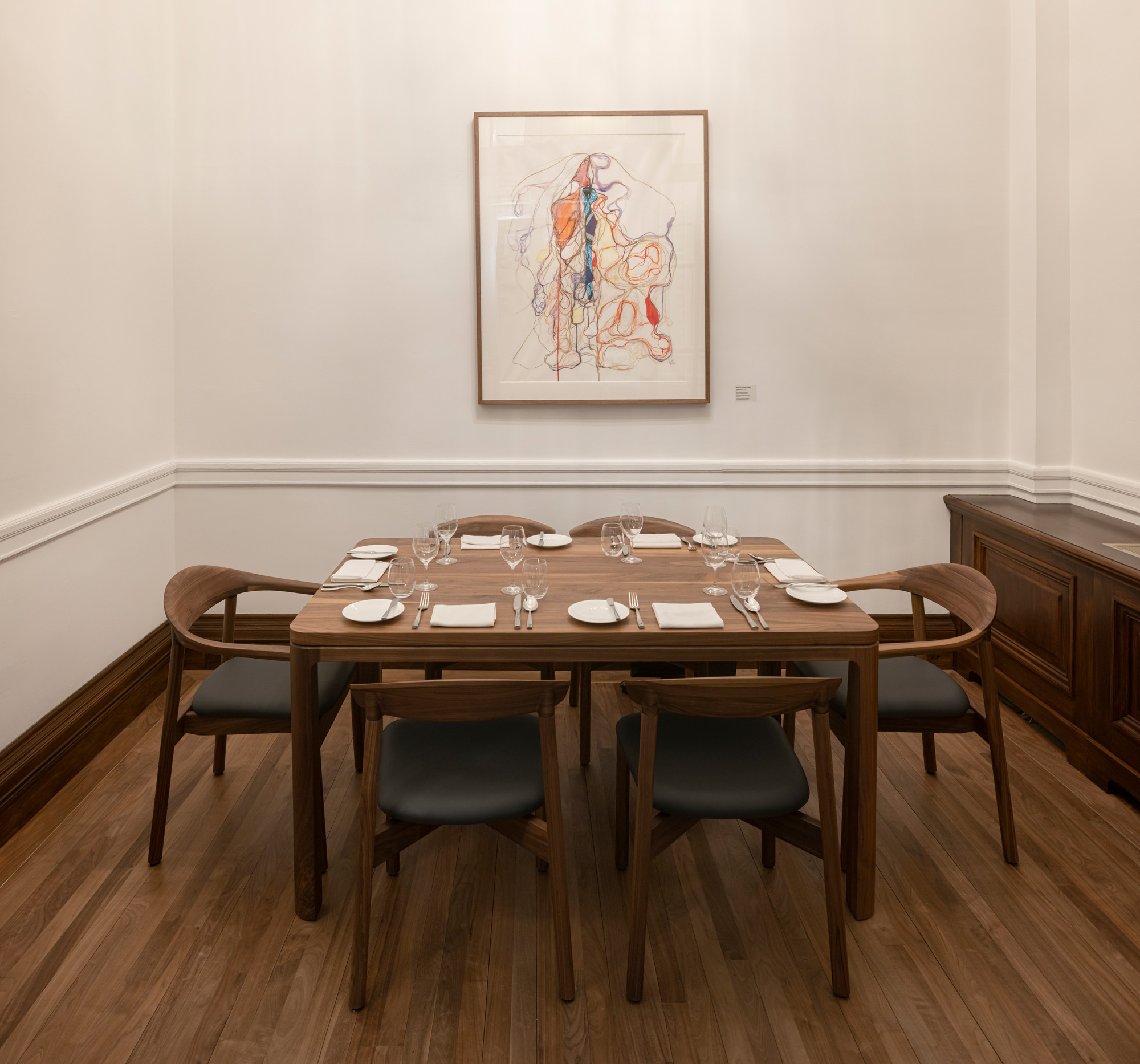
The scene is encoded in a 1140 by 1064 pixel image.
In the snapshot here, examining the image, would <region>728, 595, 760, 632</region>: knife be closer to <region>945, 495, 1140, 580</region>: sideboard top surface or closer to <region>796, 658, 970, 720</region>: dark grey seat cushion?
<region>796, 658, 970, 720</region>: dark grey seat cushion

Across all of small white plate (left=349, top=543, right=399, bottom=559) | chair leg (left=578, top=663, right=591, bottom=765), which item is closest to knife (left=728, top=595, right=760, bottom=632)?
chair leg (left=578, top=663, right=591, bottom=765)

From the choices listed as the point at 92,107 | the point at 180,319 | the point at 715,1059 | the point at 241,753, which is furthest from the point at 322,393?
the point at 715,1059

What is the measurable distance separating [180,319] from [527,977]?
3.18 meters

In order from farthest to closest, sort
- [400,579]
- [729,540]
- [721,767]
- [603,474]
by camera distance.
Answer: [603,474], [729,540], [400,579], [721,767]

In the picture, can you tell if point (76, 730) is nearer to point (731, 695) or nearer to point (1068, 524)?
point (731, 695)

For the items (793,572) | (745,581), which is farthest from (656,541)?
(745,581)

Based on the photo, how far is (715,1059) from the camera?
1.76 metres

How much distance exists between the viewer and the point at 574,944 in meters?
2.13

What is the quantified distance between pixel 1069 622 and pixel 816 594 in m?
1.29

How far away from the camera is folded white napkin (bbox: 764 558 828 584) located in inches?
100.0

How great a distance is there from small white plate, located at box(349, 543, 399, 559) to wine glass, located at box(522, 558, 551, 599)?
762mm

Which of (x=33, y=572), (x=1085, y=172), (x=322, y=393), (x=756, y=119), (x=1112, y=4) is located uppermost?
(x=1112, y=4)

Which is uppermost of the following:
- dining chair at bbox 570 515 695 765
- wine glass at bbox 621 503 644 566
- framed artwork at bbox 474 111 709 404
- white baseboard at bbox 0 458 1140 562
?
framed artwork at bbox 474 111 709 404

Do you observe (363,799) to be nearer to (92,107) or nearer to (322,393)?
(322,393)
